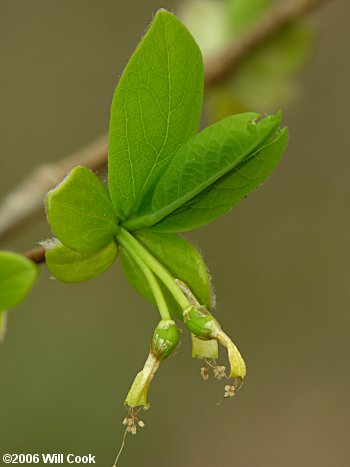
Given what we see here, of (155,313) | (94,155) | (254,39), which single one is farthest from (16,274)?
(155,313)

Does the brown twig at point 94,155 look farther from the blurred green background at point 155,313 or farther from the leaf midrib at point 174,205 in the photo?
the blurred green background at point 155,313

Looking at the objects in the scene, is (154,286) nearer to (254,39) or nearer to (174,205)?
(174,205)

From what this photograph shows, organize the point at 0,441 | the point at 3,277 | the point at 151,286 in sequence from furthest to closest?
the point at 0,441 → the point at 151,286 → the point at 3,277

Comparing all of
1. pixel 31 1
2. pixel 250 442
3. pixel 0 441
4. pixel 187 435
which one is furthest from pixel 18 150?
pixel 250 442

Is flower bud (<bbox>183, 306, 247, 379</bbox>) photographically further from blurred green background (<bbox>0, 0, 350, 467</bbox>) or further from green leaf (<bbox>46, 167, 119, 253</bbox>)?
blurred green background (<bbox>0, 0, 350, 467</bbox>)

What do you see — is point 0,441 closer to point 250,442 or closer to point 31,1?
point 250,442

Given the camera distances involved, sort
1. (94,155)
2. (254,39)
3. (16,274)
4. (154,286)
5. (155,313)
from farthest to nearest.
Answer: (155,313) → (254,39) → (94,155) → (154,286) → (16,274)
